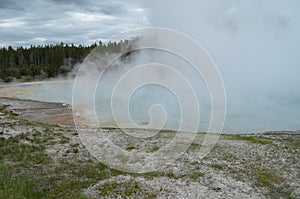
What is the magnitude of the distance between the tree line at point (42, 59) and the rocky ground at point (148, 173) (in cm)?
5293

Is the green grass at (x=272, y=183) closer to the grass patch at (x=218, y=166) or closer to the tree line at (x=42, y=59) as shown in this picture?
the grass patch at (x=218, y=166)

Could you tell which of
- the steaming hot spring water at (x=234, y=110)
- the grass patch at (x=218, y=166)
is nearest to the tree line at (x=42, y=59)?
the steaming hot spring water at (x=234, y=110)

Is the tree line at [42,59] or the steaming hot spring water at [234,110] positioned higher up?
the tree line at [42,59]

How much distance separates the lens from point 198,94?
41.2 m

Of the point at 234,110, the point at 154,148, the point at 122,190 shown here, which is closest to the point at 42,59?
the point at 234,110

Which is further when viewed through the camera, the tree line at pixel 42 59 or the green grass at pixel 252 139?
the tree line at pixel 42 59

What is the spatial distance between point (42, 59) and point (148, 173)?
275 feet

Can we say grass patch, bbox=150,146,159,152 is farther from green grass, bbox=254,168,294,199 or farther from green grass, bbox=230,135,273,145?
green grass, bbox=230,135,273,145

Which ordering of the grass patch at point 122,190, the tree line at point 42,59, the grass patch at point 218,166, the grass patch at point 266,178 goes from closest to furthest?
the grass patch at point 122,190, the grass patch at point 266,178, the grass patch at point 218,166, the tree line at point 42,59

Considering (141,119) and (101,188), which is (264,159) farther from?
(141,119)

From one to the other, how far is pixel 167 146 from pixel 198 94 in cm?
2480

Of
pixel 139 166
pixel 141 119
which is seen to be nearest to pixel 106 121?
pixel 141 119

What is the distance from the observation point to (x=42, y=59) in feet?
290

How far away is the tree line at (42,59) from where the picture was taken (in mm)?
72688
